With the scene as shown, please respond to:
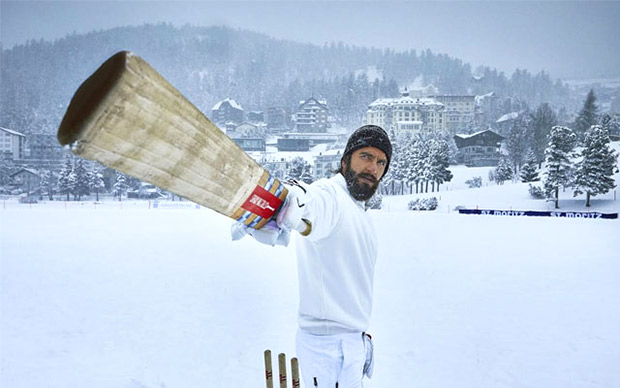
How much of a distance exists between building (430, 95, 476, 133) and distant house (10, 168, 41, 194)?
38.9 metres

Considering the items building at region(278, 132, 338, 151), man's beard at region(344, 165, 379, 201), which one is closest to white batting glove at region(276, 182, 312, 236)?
man's beard at region(344, 165, 379, 201)

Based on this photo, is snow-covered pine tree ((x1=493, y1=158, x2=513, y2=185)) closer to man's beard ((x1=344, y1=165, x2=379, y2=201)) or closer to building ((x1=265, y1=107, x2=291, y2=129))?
building ((x1=265, y1=107, x2=291, y2=129))

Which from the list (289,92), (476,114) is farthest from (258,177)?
(289,92)

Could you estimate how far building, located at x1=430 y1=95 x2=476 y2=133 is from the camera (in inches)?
2040

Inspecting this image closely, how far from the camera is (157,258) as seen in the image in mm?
12547

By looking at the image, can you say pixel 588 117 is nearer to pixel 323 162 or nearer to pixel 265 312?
pixel 323 162

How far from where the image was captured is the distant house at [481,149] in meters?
43.1

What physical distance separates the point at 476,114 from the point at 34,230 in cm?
4838

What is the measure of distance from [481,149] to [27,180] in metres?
38.7

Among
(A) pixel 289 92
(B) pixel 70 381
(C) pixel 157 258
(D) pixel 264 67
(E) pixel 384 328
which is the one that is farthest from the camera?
(D) pixel 264 67

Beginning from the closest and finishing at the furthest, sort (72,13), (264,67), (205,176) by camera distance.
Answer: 1. (205,176)
2. (72,13)
3. (264,67)

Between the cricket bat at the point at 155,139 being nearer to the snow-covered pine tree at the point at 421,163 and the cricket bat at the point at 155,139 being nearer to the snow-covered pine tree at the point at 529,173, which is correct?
the snow-covered pine tree at the point at 529,173

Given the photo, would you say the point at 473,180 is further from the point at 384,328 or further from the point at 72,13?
the point at 72,13

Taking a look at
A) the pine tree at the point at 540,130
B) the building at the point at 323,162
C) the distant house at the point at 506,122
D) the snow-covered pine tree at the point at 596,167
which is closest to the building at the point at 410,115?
the distant house at the point at 506,122
